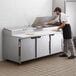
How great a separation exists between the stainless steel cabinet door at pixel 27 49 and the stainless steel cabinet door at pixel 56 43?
753 millimetres

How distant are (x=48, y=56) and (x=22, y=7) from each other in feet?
5.26

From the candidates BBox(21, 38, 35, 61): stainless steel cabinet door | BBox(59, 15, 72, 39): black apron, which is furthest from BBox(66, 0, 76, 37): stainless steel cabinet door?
BBox(21, 38, 35, 61): stainless steel cabinet door

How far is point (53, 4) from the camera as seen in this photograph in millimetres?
6535

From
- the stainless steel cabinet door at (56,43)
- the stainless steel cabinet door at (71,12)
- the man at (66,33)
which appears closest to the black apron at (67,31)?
the man at (66,33)

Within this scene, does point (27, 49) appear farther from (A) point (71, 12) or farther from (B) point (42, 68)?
(A) point (71, 12)

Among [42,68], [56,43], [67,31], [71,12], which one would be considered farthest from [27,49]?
[71,12]

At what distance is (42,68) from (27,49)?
653mm

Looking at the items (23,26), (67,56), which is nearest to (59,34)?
(67,56)

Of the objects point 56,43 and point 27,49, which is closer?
point 27,49

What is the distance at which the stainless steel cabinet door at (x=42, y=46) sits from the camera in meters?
5.10

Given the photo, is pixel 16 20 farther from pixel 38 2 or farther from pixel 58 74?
pixel 58 74

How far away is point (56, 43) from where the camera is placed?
18.4ft

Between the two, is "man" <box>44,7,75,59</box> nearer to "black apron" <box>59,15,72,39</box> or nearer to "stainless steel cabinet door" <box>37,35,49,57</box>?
"black apron" <box>59,15,72,39</box>

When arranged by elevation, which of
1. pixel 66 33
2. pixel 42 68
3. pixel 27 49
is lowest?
pixel 42 68
